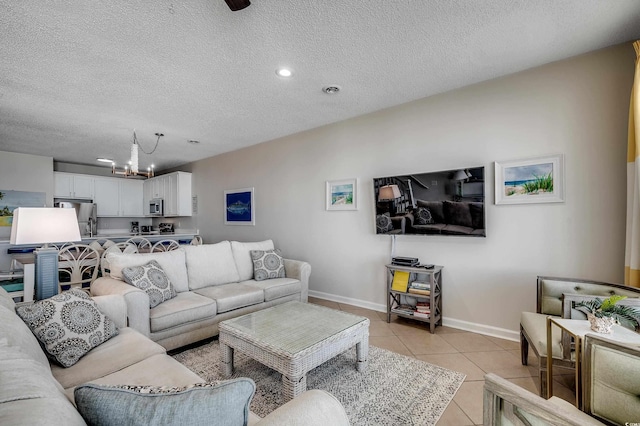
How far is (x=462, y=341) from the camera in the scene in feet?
9.66

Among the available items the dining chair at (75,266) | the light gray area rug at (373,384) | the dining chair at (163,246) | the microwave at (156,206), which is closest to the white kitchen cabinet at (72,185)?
the microwave at (156,206)

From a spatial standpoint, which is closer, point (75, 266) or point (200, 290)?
point (200, 290)

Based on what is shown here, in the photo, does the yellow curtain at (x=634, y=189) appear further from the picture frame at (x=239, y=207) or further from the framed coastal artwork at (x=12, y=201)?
the framed coastal artwork at (x=12, y=201)

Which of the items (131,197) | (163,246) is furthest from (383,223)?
(131,197)

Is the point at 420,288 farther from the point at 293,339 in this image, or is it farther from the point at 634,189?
the point at 634,189

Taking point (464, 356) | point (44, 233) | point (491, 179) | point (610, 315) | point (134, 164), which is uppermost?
point (134, 164)

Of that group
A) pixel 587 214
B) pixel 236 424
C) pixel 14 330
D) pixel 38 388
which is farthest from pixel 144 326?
pixel 587 214

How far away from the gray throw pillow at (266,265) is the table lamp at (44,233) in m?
1.92

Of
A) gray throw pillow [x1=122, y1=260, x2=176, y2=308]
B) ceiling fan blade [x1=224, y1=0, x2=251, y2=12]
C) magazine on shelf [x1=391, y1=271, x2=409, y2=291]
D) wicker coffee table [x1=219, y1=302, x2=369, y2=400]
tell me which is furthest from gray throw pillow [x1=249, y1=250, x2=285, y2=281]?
ceiling fan blade [x1=224, y1=0, x2=251, y2=12]

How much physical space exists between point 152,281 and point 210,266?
0.83 meters

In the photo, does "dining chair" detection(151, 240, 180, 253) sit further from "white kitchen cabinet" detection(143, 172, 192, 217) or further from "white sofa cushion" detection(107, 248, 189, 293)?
"white kitchen cabinet" detection(143, 172, 192, 217)

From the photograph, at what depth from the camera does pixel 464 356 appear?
2.63 m

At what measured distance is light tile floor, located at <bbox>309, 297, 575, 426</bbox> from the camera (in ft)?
6.40

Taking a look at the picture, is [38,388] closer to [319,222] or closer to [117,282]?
[117,282]
